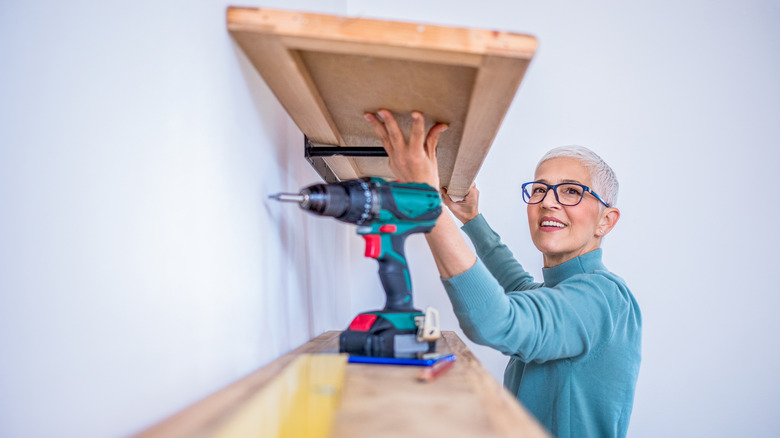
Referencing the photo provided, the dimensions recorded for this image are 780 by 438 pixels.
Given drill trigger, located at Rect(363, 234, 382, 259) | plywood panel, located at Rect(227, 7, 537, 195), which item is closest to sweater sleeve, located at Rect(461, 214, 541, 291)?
plywood panel, located at Rect(227, 7, 537, 195)

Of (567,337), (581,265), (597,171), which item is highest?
(597,171)

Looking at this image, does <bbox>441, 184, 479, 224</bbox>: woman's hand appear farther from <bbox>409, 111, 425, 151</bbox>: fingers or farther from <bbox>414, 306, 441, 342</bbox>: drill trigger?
<bbox>414, 306, 441, 342</bbox>: drill trigger

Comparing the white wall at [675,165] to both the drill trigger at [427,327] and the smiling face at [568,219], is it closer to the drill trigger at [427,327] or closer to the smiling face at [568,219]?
the smiling face at [568,219]

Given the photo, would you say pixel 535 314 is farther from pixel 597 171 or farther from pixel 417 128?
pixel 597 171

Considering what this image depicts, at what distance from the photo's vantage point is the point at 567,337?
0.97 metres

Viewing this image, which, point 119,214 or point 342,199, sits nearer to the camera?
point 119,214

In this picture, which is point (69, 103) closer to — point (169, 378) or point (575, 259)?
point (169, 378)

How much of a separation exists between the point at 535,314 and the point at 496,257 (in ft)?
1.94

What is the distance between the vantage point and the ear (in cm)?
129

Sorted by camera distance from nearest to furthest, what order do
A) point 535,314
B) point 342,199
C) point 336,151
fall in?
point 342,199 → point 535,314 → point 336,151

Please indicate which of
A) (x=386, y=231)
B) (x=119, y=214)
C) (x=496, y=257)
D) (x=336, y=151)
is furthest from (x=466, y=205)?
(x=119, y=214)

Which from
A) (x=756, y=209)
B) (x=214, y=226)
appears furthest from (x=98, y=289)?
(x=756, y=209)

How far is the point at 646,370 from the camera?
180cm

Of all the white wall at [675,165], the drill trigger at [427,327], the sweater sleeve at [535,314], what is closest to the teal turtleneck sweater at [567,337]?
the sweater sleeve at [535,314]
